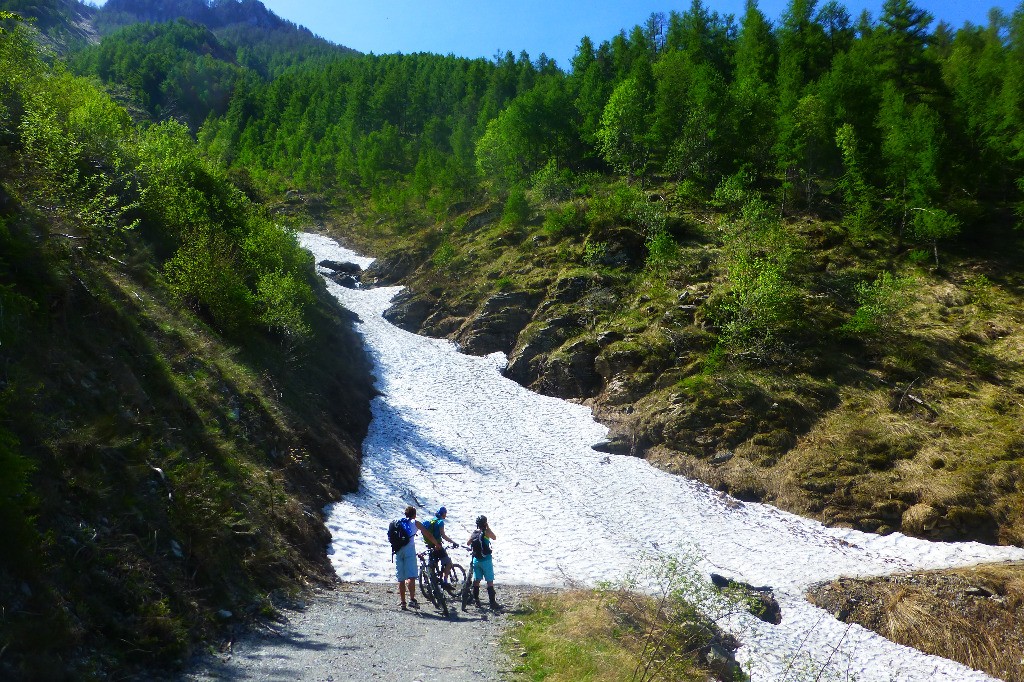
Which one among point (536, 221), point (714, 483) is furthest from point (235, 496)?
point (536, 221)

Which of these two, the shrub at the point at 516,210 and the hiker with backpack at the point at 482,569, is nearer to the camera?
the hiker with backpack at the point at 482,569

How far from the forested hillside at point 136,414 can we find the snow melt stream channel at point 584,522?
5.73 feet

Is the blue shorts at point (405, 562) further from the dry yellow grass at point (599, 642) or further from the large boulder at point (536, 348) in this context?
the large boulder at point (536, 348)

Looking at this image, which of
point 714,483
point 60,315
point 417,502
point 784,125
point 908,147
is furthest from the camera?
point 784,125

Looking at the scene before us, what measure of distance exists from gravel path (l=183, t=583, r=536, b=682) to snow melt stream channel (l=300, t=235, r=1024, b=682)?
315 cm

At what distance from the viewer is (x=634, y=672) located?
311 inches

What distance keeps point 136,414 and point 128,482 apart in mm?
2022

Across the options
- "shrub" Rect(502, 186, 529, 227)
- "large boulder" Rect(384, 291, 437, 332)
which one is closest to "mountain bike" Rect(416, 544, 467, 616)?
"large boulder" Rect(384, 291, 437, 332)

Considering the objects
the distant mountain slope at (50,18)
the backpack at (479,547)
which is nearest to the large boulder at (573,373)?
the backpack at (479,547)

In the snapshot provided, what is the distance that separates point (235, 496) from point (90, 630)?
507 centimetres

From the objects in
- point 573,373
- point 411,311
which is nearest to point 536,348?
point 573,373

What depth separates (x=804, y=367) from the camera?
83.2 ft

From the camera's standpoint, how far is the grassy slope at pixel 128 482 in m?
6.14

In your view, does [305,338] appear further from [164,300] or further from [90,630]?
[90,630]
